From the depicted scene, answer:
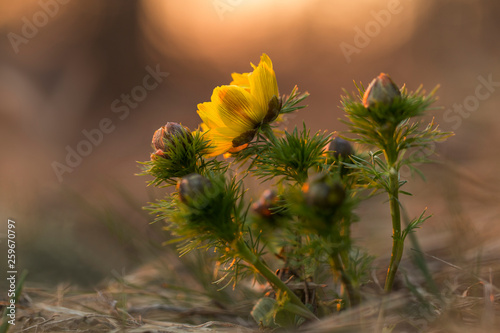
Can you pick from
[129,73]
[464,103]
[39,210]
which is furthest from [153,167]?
[129,73]

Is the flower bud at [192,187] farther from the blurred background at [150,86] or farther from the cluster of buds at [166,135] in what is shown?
the blurred background at [150,86]

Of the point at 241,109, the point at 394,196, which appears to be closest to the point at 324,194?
the point at 394,196

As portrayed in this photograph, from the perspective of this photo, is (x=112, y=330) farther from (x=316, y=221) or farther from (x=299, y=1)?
(x=299, y=1)

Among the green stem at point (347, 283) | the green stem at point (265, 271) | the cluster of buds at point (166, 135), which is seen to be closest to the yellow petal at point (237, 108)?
the cluster of buds at point (166, 135)

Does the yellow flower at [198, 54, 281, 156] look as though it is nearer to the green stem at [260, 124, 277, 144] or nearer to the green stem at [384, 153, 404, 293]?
the green stem at [260, 124, 277, 144]

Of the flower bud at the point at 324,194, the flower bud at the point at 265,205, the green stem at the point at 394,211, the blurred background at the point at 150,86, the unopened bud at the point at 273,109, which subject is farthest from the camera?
the blurred background at the point at 150,86

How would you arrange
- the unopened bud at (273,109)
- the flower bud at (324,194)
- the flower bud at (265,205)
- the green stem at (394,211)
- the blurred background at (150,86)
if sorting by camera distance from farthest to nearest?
the blurred background at (150,86) < the flower bud at (265,205) < the unopened bud at (273,109) < the green stem at (394,211) < the flower bud at (324,194)

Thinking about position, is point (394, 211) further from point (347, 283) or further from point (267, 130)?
point (267, 130)
